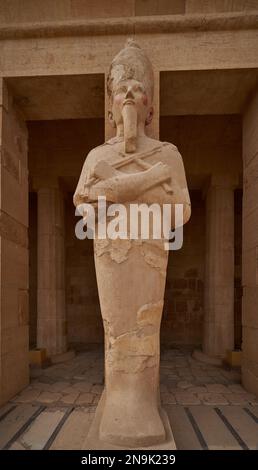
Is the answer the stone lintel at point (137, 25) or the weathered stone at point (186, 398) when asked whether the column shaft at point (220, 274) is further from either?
the stone lintel at point (137, 25)

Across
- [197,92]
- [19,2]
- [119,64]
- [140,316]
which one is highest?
[19,2]

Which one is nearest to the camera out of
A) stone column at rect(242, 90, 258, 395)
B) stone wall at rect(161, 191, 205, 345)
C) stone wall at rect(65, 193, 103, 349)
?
stone column at rect(242, 90, 258, 395)

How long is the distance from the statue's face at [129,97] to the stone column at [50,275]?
3421 mm

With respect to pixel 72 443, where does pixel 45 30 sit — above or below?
above

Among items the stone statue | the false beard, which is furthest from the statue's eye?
the stone statue

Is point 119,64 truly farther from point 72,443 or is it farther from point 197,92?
point 72,443

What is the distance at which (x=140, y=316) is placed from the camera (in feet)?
7.61

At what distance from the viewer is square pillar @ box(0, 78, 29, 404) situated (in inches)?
135

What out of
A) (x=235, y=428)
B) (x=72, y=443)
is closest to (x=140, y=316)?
(x=72, y=443)

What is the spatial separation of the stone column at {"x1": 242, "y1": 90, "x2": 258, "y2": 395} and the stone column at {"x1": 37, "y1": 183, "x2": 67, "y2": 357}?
3208 millimetres

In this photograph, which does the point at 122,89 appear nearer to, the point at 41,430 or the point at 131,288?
the point at 131,288

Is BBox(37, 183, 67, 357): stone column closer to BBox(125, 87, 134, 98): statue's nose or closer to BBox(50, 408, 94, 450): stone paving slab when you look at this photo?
BBox(50, 408, 94, 450): stone paving slab

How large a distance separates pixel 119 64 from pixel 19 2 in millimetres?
1853

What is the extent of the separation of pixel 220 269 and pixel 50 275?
2.94 meters
